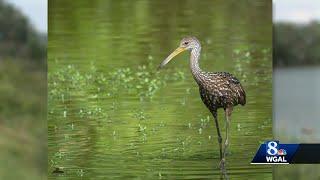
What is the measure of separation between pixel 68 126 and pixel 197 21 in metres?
1.82

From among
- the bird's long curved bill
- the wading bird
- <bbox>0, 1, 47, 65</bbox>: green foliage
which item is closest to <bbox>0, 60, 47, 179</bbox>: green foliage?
<bbox>0, 1, 47, 65</bbox>: green foliage

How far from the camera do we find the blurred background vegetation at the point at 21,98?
6312 millimetres

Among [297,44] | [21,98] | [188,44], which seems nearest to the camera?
[188,44]

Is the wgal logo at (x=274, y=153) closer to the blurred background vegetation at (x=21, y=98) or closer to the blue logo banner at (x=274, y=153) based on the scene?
the blue logo banner at (x=274, y=153)

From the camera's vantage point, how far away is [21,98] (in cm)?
644

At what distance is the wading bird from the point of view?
19.2ft

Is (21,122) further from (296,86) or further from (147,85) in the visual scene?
(296,86)

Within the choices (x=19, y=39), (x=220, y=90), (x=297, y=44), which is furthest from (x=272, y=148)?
(x=19, y=39)

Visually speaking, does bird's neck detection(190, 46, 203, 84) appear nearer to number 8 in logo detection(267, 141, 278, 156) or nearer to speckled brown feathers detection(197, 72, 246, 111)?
speckled brown feathers detection(197, 72, 246, 111)

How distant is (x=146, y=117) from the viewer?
5.88 meters

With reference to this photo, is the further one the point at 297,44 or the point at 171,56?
the point at 297,44

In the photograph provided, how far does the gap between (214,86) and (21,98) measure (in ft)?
7.65

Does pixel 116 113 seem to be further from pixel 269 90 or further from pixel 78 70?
pixel 269 90

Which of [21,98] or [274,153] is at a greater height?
[21,98]
